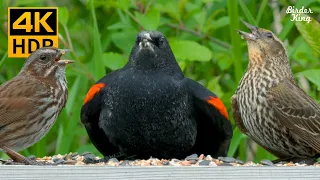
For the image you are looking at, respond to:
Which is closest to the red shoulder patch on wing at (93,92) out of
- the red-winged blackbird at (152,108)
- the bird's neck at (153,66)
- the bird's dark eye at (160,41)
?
the red-winged blackbird at (152,108)

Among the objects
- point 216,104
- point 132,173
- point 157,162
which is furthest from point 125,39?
point 132,173

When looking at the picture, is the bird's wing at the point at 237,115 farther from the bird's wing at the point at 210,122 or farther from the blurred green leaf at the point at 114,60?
the blurred green leaf at the point at 114,60

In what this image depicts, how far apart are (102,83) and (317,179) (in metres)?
1.11

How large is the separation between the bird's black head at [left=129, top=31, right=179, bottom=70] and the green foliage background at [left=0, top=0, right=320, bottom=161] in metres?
0.56

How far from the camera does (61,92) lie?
3.70 m

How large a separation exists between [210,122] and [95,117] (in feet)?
1.49

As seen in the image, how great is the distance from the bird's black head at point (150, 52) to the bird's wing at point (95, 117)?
0.60 ft

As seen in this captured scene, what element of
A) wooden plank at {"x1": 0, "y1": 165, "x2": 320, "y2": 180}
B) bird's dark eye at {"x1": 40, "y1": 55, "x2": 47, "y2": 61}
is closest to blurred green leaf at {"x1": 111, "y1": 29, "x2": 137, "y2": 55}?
bird's dark eye at {"x1": 40, "y1": 55, "x2": 47, "y2": 61}

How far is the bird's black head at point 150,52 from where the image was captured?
3.39m

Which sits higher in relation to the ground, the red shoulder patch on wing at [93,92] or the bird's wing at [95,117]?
the red shoulder patch on wing at [93,92]

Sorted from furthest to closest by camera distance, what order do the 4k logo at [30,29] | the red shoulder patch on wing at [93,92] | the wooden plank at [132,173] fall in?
the 4k logo at [30,29], the red shoulder patch on wing at [93,92], the wooden plank at [132,173]

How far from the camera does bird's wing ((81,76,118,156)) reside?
138 inches

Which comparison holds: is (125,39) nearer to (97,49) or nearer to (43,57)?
(97,49)

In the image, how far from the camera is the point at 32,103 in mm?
3562
